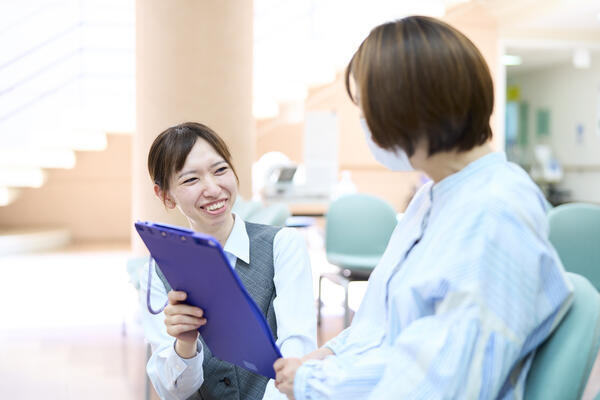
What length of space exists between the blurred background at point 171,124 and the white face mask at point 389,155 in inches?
80.8

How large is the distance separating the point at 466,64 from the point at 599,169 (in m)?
9.96

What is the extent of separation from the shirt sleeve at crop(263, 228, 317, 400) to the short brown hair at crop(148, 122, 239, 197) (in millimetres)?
252

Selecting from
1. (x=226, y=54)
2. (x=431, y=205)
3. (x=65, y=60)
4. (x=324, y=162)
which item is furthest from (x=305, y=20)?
(x=431, y=205)

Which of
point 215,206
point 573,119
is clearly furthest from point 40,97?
point 573,119

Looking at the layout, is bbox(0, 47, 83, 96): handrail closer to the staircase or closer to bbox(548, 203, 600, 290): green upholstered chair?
the staircase

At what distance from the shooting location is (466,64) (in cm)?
88

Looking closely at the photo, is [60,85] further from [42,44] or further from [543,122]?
[543,122]

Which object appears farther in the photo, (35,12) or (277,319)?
(35,12)

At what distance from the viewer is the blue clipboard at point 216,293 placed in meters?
0.93

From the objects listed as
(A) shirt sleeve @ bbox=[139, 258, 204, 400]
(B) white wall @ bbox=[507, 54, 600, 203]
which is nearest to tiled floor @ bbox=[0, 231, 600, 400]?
(A) shirt sleeve @ bbox=[139, 258, 204, 400]

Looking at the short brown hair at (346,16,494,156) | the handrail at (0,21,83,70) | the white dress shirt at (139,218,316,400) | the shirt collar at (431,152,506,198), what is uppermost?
the handrail at (0,21,83,70)

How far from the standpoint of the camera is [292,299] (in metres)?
1.39

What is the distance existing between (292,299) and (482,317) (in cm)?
65

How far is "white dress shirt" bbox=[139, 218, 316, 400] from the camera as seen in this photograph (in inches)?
51.1
